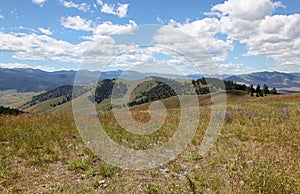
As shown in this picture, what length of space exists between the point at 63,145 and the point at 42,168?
7.75 ft

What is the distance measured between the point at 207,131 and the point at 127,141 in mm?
4273

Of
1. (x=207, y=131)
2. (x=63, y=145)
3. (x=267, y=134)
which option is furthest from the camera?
(x=207, y=131)

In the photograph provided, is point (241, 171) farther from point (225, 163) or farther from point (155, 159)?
point (155, 159)

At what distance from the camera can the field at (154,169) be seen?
6465mm

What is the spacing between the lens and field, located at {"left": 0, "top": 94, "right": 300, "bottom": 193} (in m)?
6.46

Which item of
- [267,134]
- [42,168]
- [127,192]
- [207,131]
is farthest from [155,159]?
[267,134]

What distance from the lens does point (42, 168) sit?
8016mm

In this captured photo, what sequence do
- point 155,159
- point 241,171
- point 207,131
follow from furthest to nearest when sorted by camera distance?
point 207,131 → point 155,159 → point 241,171

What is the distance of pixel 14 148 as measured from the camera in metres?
9.66

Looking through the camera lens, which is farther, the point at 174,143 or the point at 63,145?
the point at 174,143

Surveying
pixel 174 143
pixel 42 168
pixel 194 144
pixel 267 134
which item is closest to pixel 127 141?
pixel 174 143

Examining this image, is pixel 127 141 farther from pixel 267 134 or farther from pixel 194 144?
pixel 267 134

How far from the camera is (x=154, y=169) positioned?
8102 millimetres

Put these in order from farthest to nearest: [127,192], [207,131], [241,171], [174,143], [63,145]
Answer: [207,131] → [174,143] → [63,145] → [241,171] → [127,192]
